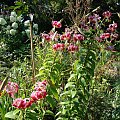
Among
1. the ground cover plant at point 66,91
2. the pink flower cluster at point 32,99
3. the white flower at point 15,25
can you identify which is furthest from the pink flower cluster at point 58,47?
the white flower at point 15,25

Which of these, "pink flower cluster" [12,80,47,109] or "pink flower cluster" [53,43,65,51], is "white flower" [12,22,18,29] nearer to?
"pink flower cluster" [53,43,65,51]

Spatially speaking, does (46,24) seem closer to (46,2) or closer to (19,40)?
(46,2)

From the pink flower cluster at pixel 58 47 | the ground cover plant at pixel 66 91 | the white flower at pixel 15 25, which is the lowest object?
the ground cover plant at pixel 66 91

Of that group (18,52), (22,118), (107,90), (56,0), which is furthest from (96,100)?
(56,0)

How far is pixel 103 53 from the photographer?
4.53m

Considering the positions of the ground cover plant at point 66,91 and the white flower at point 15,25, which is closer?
the ground cover plant at point 66,91

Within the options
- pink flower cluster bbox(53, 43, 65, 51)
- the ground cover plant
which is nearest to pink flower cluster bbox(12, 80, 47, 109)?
the ground cover plant

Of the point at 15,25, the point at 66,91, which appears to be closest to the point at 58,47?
the point at 66,91

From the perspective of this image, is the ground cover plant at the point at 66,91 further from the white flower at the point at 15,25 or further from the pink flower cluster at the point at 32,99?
the white flower at the point at 15,25

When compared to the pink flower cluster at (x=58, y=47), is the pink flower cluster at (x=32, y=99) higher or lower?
lower

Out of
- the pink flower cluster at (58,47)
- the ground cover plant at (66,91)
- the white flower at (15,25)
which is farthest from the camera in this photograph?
the white flower at (15,25)

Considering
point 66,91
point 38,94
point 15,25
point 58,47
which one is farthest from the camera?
point 15,25

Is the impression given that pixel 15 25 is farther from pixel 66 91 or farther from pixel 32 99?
pixel 32 99

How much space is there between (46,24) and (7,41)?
4.11ft
